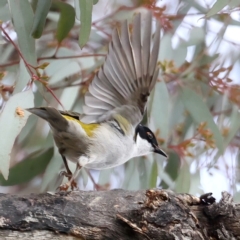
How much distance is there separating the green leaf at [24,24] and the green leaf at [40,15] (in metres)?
0.05

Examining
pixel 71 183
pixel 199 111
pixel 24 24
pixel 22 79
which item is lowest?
pixel 71 183

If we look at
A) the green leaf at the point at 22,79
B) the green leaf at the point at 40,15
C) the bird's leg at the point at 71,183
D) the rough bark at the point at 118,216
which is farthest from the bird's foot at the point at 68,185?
the green leaf at the point at 40,15

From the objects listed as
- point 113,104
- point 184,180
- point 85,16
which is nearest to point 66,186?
point 113,104

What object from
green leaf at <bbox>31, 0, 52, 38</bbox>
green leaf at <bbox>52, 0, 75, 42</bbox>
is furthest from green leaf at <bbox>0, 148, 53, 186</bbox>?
green leaf at <bbox>31, 0, 52, 38</bbox>

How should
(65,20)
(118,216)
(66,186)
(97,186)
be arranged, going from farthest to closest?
1. (97,186)
2. (65,20)
3. (66,186)
4. (118,216)

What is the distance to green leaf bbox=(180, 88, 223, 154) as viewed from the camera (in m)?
1.81

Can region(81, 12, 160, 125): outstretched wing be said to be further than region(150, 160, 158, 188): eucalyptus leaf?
No

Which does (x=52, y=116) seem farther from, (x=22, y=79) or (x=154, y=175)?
(x=154, y=175)

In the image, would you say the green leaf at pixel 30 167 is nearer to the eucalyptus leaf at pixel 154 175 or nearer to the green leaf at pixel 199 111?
the eucalyptus leaf at pixel 154 175

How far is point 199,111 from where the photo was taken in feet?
6.18

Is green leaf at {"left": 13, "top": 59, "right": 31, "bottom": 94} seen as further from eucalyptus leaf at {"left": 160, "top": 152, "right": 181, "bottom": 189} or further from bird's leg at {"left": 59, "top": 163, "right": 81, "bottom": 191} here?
eucalyptus leaf at {"left": 160, "top": 152, "right": 181, "bottom": 189}

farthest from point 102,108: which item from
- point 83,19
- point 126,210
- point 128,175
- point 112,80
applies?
point 128,175

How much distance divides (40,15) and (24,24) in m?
0.08

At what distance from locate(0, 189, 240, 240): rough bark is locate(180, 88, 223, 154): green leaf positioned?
656 millimetres
